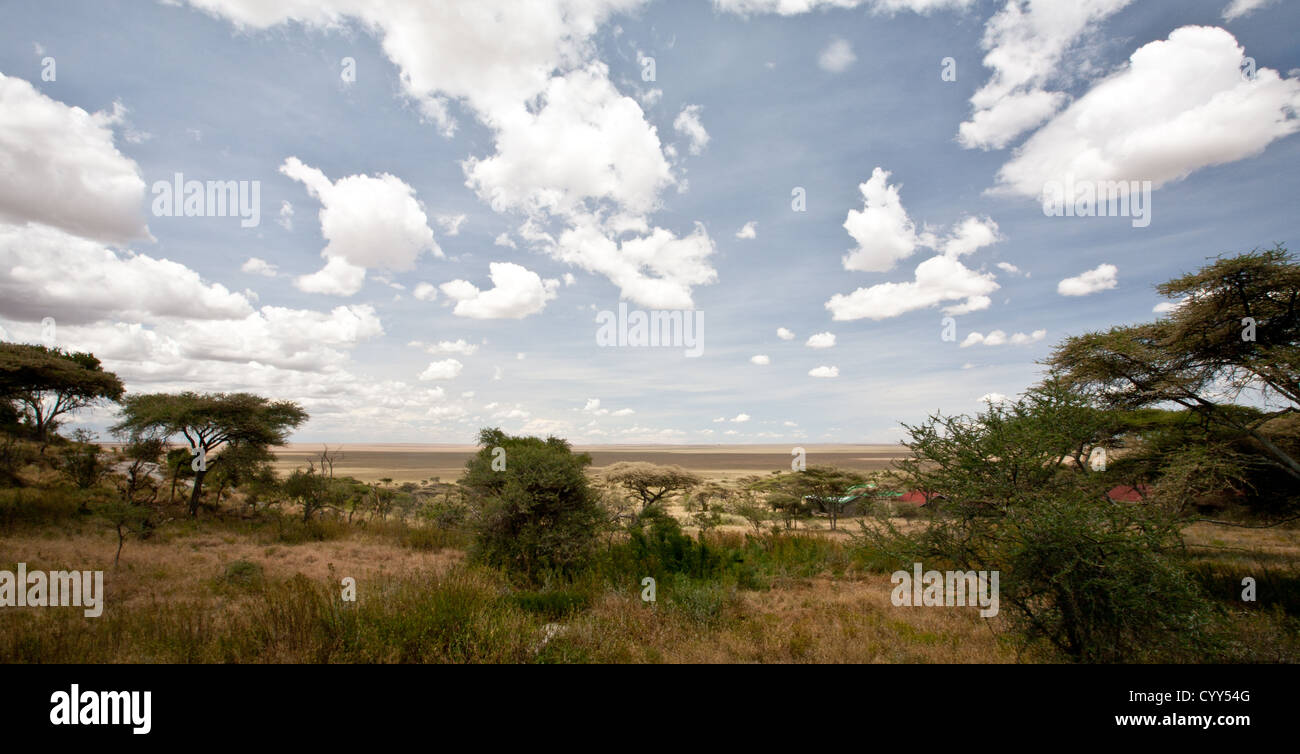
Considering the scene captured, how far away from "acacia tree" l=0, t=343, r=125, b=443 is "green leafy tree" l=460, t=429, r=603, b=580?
703 inches

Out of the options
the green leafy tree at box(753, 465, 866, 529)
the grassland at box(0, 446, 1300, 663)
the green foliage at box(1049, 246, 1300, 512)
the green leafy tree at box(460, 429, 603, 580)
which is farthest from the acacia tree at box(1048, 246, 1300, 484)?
the green leafy tree at box(753, 465, 866, 529)

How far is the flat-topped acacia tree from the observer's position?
17.0 m

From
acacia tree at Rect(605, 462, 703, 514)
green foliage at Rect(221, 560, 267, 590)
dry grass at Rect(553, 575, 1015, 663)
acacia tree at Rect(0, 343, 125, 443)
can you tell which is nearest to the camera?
dry grass at Rect(553, 575, 1015, 663)

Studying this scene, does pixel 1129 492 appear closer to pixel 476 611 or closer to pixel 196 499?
pixel 476 611

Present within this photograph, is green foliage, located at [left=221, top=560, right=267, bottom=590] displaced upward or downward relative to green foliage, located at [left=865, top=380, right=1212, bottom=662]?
downward

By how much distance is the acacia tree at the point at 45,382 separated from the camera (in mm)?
15273

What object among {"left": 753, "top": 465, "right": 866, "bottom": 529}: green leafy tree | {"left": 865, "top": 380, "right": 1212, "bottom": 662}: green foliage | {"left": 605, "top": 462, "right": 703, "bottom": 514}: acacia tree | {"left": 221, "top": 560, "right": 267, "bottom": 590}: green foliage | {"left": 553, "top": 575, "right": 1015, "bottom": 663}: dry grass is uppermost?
{"left": 865, "top": 380, "right": 1212, "bottom": 662}: green foliage

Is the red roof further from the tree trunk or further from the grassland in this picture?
the tree trunk

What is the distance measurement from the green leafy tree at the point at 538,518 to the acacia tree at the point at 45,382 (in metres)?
17.8
